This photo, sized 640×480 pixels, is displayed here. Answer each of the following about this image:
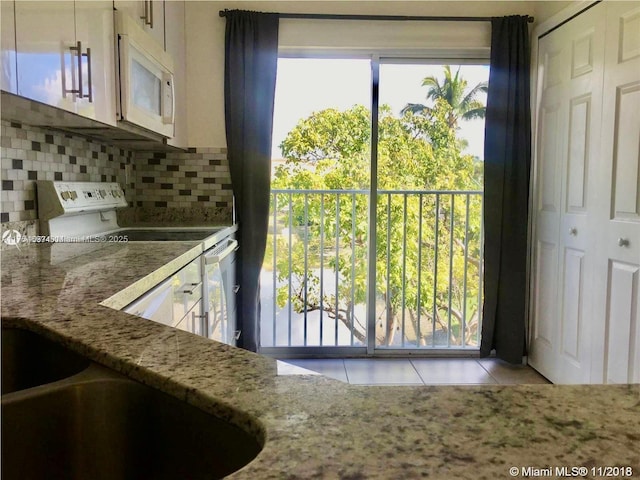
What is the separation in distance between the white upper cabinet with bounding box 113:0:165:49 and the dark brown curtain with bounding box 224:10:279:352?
1.77ft

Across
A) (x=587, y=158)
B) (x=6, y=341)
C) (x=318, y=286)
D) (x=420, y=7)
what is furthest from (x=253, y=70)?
(x=6, y=341)

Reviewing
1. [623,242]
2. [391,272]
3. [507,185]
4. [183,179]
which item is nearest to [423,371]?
[391,272]

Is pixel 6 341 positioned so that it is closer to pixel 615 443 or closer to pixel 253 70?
pixel 615 443

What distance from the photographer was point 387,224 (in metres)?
3.40

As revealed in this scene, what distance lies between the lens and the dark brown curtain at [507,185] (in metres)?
2.96

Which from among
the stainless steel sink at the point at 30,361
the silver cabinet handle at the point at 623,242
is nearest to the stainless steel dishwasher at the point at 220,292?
the stainless steel sink at the point at 30,361

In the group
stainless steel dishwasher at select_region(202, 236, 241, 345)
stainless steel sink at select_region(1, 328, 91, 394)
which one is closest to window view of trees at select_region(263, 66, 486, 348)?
stainless steel dishwasher at select_region(202, 236, 241, 345)

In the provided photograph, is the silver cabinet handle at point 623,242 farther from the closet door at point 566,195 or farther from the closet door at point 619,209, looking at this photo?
the closet door at point 566,195

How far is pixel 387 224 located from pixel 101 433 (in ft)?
9.29

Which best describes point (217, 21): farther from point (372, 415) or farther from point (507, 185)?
point (372, 415)

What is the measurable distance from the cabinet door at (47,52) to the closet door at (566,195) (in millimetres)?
2264

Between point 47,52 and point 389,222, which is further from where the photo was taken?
point 389,222

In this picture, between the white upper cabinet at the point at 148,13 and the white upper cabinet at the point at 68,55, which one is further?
the white upper cabinet at the point at 148,13

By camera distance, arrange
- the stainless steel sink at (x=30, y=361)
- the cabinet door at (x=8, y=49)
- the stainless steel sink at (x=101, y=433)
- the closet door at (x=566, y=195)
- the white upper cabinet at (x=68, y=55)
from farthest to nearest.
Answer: the closet door at (x=566, y=195) → the white upper cabinet at (x=68, y=55) → the cabinet door at (x=8, y=49) → the stainless steel sink at (x=30, y=361) → the stainless steel sink at (x=101, y=433)
